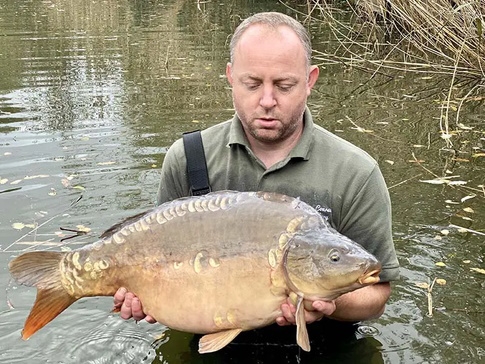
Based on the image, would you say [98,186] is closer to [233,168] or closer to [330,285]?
[233,168]

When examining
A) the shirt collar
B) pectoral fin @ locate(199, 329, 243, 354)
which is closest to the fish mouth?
pectoral fin @ locate(199, 329, 243, 354)

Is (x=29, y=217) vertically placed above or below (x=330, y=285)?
below

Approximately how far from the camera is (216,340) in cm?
242

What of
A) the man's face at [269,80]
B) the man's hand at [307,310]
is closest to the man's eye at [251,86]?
the man's face at [269,80]

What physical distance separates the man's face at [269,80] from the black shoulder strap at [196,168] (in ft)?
0.96

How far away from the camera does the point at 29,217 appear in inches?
191

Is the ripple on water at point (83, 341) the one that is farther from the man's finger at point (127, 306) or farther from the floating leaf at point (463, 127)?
the floating leaf at point (463, 127)

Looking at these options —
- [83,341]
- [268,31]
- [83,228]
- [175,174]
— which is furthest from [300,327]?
[83,228]

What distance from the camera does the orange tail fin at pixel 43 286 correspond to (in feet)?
8.27

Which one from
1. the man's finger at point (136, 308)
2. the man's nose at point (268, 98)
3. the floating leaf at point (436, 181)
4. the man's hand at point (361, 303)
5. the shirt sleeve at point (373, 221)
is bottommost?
the floating leaf at point (436, 181)

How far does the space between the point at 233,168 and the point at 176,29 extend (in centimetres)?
1189

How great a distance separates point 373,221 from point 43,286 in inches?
51.6

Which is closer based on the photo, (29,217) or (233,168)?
(233,168)

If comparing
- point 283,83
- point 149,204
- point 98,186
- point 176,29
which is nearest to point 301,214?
point 283,83
